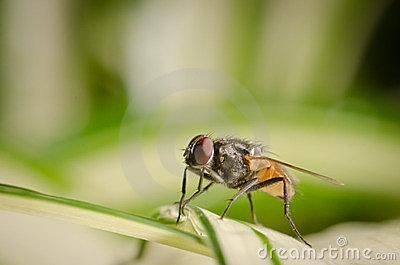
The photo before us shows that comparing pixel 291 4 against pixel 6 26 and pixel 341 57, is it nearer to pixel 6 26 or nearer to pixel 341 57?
pixel 341 57

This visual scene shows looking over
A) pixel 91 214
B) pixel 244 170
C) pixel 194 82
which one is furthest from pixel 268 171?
pixel 194 82

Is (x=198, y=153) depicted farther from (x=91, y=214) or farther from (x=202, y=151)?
(x=91, y=214)

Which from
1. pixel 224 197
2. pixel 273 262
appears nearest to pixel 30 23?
pixel 224 197

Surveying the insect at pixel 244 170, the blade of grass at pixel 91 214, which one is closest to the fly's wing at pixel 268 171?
the insect at pixel 244 170

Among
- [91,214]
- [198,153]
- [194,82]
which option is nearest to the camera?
[91,214]

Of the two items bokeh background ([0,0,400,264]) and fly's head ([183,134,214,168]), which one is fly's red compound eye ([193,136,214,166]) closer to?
fly's head ([183,134,214,168])

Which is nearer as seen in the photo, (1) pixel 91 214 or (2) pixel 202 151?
(1) pixel 91 214

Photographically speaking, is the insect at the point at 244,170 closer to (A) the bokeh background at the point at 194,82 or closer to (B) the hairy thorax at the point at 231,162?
(B) the hairy thorax at the point at 231,162

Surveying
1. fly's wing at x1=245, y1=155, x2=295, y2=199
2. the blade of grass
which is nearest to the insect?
fly's wing at x1=245, y1=155, x2=295, y2=199
